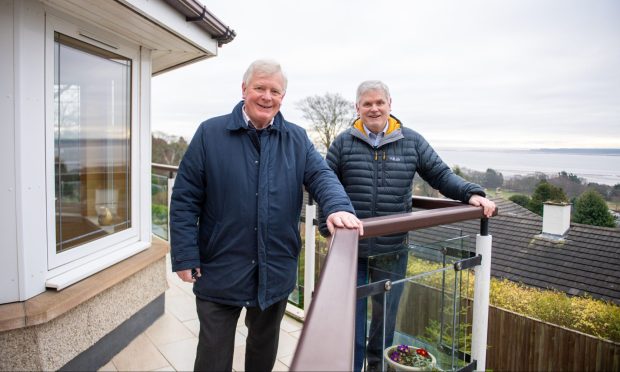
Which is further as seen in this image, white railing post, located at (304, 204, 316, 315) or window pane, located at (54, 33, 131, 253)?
white railing post, located at (304, 204, 316, 315)

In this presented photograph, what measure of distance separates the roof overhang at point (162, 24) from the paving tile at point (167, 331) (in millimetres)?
2103

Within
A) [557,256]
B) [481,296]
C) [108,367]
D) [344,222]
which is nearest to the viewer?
[344,222]

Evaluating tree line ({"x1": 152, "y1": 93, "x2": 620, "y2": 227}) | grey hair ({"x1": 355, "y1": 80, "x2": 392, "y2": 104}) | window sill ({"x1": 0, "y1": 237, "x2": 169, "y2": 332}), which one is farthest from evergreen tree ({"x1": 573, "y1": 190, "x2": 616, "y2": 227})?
window sill ({"x1": 0, "y1": 237, "x2": 169, "y2": 332})

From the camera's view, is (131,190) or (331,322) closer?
(331,322)

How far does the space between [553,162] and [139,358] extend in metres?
5.57

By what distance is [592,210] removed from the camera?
17.0ft

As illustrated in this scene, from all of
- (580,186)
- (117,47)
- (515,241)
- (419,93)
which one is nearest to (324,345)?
(117,47)

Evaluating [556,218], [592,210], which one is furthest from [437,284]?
[556,218]

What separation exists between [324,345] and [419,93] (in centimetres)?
2371

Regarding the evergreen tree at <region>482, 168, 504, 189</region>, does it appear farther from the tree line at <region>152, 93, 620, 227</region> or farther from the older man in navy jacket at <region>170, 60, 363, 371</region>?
Answer: the older man in navy jacket at <region>170, 60, 363, 371</region>

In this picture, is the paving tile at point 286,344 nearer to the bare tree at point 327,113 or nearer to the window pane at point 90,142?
the window pane at point 90,142

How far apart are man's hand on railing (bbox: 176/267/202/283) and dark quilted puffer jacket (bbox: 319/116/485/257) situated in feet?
2.14

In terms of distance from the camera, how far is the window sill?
1910 millimetres

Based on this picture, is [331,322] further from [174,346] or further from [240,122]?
[174,346]
